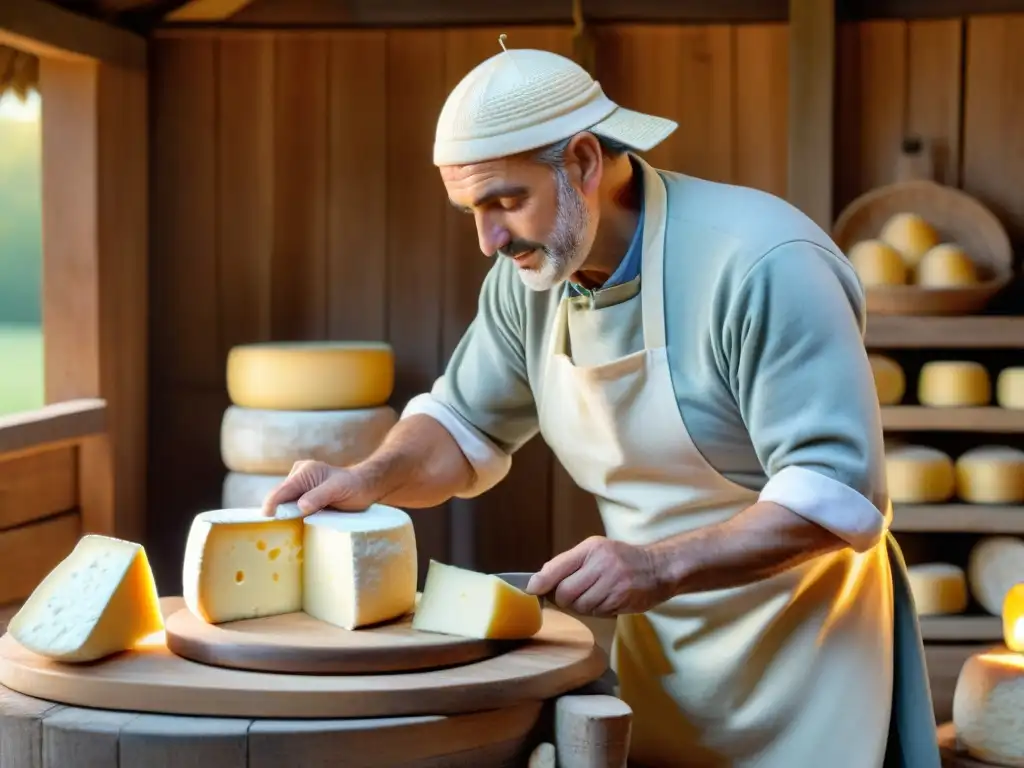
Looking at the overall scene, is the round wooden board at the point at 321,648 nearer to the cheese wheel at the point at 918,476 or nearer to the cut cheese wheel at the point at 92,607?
the cut cheese wheel at the point at 92,607

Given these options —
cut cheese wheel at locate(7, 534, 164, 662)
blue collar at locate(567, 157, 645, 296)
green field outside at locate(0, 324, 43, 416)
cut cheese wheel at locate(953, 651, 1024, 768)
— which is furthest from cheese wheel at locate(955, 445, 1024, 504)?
green field outside at locate(0, 324, 43, 416)

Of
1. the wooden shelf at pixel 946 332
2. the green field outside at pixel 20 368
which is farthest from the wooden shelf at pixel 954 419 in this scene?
the green field outside at pixel 20 368

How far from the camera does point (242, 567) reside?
5.64 feet

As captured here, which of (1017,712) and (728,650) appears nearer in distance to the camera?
(728,650)

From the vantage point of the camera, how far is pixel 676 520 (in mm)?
1832

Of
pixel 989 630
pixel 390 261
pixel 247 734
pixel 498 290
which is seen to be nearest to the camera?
pixel 247 734

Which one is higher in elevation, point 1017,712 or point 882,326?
point 882,326

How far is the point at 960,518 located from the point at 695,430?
199cm

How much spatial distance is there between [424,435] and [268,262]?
2.19 m

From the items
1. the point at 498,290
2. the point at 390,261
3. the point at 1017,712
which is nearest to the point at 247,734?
the point at 498,290

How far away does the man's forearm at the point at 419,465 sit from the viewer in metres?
1.97

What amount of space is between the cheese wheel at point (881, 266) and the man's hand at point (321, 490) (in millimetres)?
2008

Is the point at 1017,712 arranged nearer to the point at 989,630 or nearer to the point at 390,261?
the point at 989,630

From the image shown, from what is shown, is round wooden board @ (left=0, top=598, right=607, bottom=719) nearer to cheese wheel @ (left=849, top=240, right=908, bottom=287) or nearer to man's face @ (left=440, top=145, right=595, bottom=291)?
man's face @ (left=440, top=145, right=595, bottom=291)
